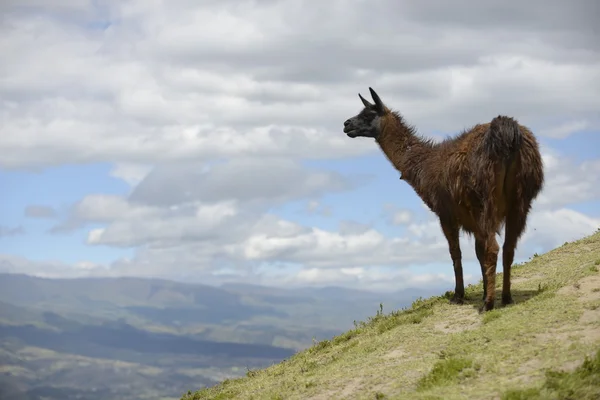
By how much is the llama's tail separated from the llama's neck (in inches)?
151

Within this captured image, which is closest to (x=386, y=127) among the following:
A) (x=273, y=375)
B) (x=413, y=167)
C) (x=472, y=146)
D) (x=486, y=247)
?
(x=413, y=167)

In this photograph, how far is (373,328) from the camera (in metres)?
21.9

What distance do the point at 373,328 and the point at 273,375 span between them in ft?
10.6

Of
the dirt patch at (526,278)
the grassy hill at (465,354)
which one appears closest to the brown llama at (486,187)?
the grassy hill at (465,354)

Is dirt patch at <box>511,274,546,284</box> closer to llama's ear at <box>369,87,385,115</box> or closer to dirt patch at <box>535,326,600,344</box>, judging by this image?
llama's ear at <box>369,87,385,115</box>

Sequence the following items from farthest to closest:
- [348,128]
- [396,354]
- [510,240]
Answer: [348,128], [510,240], [396,354]

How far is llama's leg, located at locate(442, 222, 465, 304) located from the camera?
21406 mm

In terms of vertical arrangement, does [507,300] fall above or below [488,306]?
above

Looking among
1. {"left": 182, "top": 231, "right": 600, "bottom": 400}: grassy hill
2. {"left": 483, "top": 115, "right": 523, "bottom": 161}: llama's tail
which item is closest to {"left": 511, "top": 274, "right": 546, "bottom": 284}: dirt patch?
{"left": 182, "top": 231, "right": 600, "bottom": 400}: grassy hill

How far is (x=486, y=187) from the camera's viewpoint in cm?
1869

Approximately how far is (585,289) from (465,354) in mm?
4456

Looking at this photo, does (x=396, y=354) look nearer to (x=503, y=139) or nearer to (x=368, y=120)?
(x=503, y=139)

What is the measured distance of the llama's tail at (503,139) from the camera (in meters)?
18.3

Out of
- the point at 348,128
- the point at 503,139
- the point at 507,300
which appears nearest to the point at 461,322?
the point at 507,300
